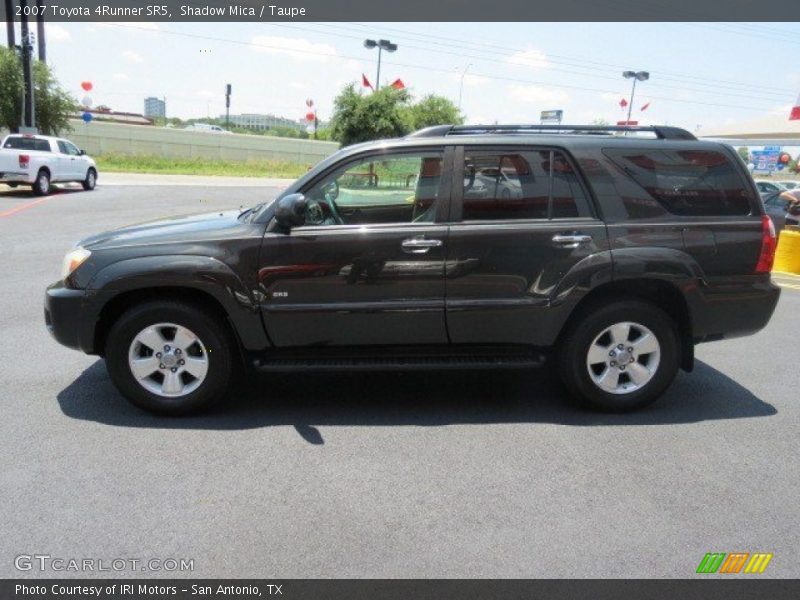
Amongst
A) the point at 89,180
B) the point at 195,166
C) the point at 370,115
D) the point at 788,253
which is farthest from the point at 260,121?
the point at 788,253

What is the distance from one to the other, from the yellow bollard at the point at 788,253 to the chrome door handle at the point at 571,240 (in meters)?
7.67

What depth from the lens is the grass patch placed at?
134 ft

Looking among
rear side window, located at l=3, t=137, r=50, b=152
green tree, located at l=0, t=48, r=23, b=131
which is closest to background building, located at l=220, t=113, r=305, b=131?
green tree, located at l=0, t=48, r=23, b=131

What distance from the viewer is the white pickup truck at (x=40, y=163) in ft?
62.2

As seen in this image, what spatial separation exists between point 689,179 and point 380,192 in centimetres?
212

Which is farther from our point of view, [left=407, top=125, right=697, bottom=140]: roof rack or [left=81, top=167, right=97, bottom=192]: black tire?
[left=81, top=167, right=97, bottom=192]: black tire

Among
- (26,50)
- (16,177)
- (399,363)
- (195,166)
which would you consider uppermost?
(26,50)

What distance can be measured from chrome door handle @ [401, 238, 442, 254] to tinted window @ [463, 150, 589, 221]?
1.08 feet

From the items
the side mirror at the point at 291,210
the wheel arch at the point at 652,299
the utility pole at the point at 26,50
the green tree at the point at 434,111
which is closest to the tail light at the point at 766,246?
the wheel arch at the point at 652,299

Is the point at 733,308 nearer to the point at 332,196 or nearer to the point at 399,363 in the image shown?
the point at 399,363

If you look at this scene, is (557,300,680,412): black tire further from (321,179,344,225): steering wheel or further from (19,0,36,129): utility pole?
(19,0,36,129): utility pole

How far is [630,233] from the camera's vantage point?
179 inches

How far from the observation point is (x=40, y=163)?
20.0 metres
